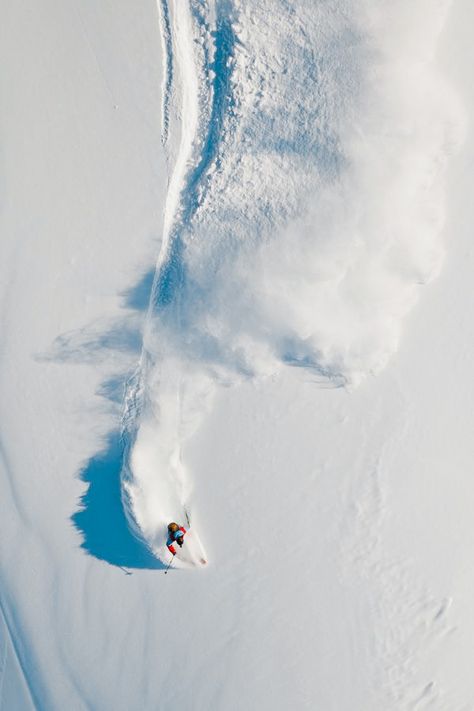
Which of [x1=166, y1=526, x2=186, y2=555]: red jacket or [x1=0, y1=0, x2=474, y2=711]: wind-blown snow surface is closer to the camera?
[x1=0, y1=0, x2=474, y2=711]: wind-blown snow surface

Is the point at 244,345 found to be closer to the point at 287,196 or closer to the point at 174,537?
A: the point at 287,196

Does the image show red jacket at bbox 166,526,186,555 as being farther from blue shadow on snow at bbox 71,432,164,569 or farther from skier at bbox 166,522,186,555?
blue shadow on snow at bbox 71,432,164,569

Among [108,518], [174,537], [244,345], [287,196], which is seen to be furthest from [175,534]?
[287,196]

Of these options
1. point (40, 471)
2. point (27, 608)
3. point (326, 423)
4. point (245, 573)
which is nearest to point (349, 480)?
point (326, 423)

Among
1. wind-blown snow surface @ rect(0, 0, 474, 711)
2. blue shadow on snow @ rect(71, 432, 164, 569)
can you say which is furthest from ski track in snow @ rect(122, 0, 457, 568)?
blue shadow on snow @ rect(71, 432, 164, 569)

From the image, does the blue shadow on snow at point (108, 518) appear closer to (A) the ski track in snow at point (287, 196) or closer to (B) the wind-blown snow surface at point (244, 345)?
(B) the wind-blown snow surface at point (244, 345)

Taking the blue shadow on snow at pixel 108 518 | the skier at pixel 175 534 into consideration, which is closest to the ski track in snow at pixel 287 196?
the blue shadow on snow at pixel 108 518

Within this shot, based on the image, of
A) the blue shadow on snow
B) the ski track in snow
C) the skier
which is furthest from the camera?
the blue shadow on snow
